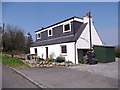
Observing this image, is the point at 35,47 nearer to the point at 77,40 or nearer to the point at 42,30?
the point at 42,30

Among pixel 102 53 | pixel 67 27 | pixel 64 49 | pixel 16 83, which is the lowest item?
pixel 16 83

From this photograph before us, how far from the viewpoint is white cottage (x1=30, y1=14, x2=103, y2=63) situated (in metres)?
16.5

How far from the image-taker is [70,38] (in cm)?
1759

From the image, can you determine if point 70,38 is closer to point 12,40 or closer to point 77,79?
point 77,79

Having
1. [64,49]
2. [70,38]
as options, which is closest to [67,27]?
[70,38]

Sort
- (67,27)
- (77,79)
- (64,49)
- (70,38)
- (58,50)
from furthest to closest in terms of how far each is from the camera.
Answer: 1. (67,27)
2. (58,50)
3. (64,49)
4. (70,38)
5. (77,79)

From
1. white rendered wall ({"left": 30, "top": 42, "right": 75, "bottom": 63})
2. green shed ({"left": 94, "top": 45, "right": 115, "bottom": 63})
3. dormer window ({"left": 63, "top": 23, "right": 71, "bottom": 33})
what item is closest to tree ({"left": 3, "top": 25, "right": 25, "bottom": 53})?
white rendered wall ({"left": 30, "top": 42, "right": 75, "bottom": 63})

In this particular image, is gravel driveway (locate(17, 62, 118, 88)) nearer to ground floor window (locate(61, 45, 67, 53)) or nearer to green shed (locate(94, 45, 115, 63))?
green shed (locate(94, 45, 115, 63))

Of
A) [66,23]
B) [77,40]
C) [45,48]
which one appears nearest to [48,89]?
[77,40]

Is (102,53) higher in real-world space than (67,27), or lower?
lower

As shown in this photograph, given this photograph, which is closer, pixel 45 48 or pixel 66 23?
pixel 66 23

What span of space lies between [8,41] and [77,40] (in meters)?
23.4

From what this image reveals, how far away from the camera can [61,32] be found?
2025 centimetres

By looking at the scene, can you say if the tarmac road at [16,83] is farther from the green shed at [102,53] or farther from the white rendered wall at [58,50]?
the green shed at [102,53]
